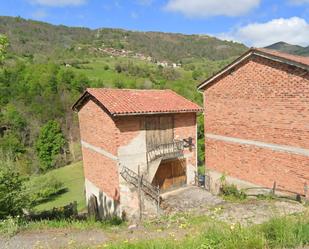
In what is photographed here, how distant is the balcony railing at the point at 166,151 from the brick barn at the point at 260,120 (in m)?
1.84

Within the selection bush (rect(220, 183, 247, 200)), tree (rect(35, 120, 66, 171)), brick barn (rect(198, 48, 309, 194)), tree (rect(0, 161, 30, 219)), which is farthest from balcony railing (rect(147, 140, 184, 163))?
tree (rect(35, 120, 66, 171))

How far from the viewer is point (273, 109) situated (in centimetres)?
1297

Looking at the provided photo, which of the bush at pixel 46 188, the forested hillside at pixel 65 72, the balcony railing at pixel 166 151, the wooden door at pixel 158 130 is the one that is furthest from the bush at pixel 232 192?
the bush at pixel 46 188

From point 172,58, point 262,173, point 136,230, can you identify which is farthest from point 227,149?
point 172,58

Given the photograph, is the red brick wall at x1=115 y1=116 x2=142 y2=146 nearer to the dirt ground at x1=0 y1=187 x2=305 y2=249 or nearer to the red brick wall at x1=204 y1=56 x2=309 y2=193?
the red brick wall at x1=204 y1=56 x2=309 y2=193

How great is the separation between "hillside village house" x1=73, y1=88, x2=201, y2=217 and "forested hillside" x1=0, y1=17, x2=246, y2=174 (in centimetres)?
484

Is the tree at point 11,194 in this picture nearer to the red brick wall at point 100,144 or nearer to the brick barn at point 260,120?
the red brick wall at point 100,144

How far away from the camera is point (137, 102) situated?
1666 cm

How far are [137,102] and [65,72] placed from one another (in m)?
55.8

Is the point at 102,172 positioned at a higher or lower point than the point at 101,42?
lower

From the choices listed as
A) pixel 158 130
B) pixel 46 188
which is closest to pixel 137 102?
pixel 158 130

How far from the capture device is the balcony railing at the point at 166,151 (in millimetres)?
16750

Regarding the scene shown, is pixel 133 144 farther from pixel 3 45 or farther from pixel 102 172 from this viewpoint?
pixel 3 45

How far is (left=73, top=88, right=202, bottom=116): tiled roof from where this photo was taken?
1552 cm
